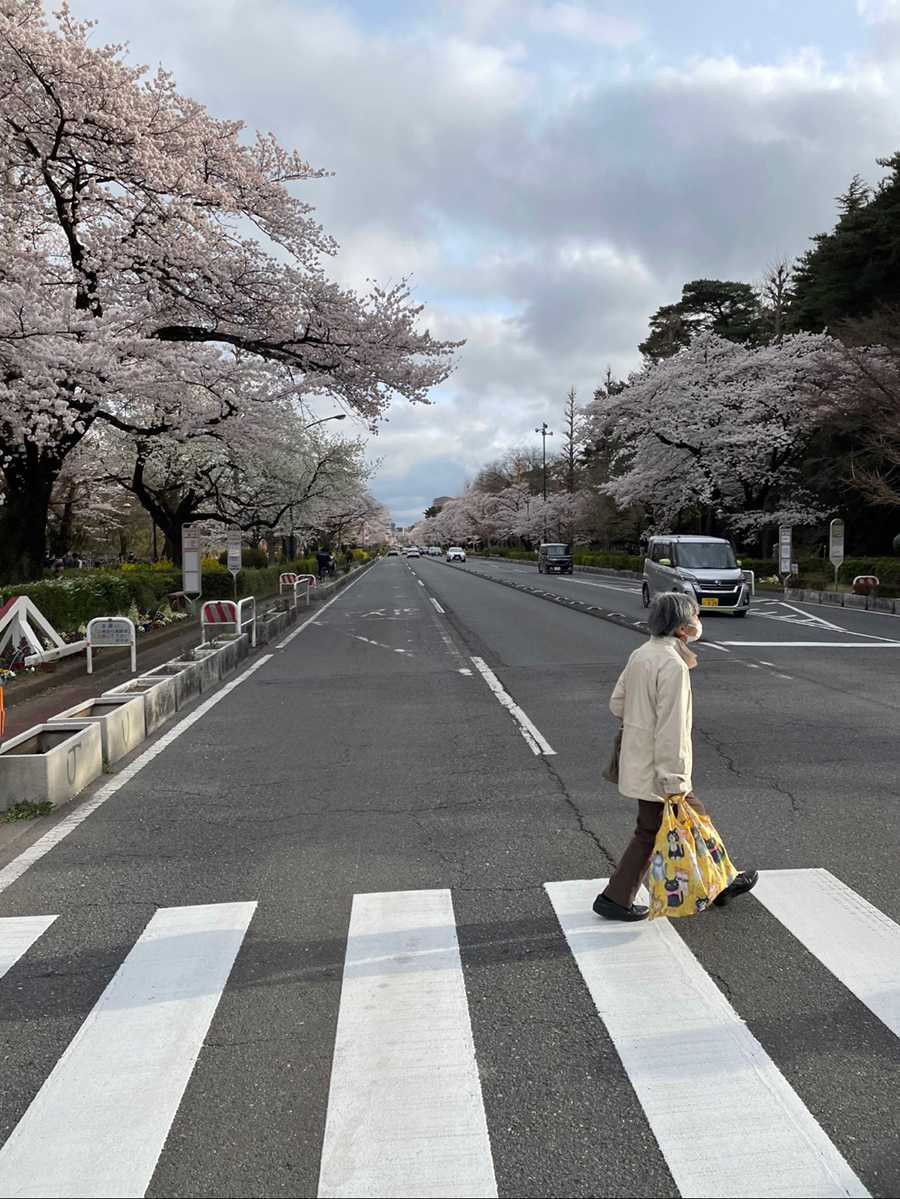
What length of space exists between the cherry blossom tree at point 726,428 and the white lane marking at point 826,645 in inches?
777

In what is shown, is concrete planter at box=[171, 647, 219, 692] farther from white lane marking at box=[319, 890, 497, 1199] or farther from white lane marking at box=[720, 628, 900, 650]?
white lane marking at box=[720, 628, 900, 650]

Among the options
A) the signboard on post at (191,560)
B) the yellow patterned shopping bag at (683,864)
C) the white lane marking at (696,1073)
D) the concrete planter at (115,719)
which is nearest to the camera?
→ the white lane marking at (696,1073)

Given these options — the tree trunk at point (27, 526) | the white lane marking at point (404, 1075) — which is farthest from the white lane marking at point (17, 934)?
the tree trunk at point (27, 526)

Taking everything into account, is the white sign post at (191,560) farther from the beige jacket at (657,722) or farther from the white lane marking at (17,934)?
the beige jacket at (657,722)

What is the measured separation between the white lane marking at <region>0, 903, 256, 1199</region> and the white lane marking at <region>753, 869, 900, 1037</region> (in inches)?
99.0

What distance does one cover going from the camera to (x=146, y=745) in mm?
7590

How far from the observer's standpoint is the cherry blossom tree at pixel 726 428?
34.9 metres

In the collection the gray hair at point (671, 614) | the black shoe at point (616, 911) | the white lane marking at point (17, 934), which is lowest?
the white lane marking at point (17, 934)

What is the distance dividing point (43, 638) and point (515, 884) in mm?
10223

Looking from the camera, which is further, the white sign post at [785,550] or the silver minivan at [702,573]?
the white sign post at [785,550]

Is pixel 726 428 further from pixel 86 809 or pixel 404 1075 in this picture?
pixel 404 1075

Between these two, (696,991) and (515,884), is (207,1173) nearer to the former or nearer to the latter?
(696,991)

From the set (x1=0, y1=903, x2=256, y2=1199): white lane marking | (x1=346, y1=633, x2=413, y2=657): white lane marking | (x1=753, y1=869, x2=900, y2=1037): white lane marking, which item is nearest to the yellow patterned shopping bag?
(x1=753, y1=869, x2=900, y2=1037): white lane marking

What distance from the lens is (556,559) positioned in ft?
161
